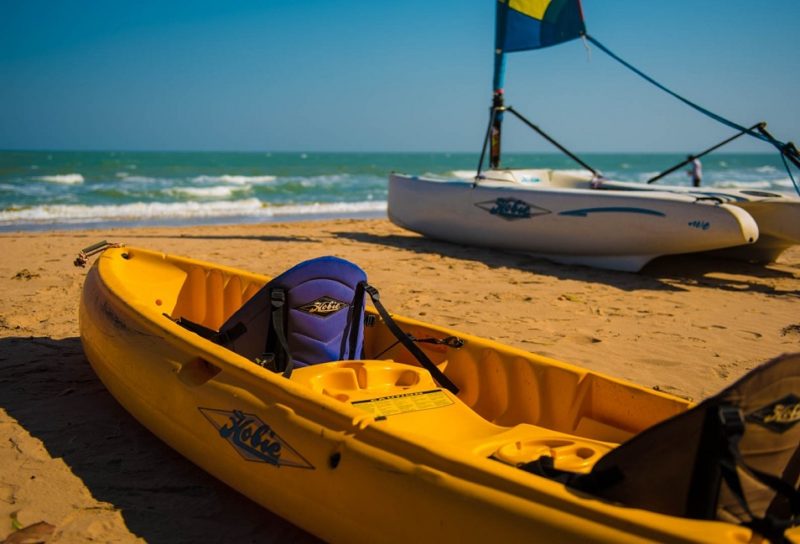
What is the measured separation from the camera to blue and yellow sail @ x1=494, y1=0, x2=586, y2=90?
9.64 meters

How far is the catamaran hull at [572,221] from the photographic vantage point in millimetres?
7793

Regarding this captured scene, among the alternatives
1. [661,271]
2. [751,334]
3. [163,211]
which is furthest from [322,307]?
[163,211]

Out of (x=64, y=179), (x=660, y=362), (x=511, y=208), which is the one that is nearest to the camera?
(x=660, y=362)

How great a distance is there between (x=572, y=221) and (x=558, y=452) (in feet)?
20.1

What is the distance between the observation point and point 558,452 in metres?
2.88

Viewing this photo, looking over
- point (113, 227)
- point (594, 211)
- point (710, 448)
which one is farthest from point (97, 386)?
point (113, 227)

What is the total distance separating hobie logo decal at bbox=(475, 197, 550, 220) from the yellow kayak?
5.15 meters

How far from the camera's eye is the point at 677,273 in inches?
344

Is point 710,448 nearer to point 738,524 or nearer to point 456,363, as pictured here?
point 738,524

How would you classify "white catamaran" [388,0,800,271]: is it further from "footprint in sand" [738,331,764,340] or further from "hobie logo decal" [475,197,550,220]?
"footprint in sand" [738,331,764,340]

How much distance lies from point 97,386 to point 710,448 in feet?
12.0

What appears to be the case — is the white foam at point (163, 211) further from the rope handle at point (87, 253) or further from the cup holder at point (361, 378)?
the cup holder at point (361, 378)

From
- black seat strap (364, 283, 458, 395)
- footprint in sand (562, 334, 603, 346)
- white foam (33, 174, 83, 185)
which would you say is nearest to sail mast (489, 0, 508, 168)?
footprint in sand (562, 334, 603, 346)

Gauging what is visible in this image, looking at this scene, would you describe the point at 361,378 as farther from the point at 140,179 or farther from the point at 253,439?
the point at 140,179
